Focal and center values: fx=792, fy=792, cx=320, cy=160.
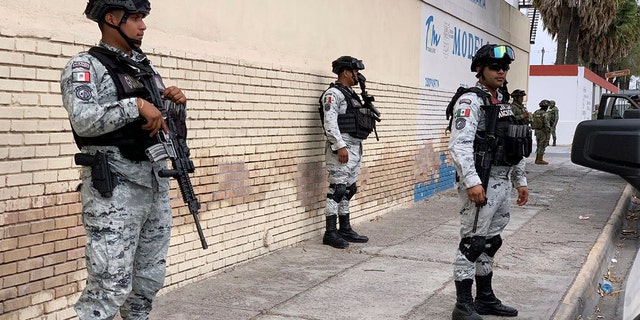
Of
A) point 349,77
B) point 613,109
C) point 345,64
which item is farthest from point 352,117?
point 613,109

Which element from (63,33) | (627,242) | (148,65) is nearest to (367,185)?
(627,242)

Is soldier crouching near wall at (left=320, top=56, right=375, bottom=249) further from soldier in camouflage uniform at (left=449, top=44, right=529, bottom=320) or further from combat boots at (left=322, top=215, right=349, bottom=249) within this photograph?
soldier in camouflage uniform at (left=449, top=44, right=529, bottom=320)

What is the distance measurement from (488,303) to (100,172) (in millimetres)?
3080

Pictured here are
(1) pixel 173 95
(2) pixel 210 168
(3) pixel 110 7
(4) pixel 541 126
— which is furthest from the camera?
(4) pixel 541 126

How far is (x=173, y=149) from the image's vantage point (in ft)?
11.6

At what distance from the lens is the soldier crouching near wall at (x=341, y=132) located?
749 centimetres

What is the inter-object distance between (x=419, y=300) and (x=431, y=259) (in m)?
1.59

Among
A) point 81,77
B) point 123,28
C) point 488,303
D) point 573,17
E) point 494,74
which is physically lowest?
point 488,303

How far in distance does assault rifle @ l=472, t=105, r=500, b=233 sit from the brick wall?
2132 mm

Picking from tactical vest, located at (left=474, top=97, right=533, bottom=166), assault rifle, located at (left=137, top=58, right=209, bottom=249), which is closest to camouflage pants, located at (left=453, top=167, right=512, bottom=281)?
tactical vest, located at (left=474, top=97, right=533, bottom=166)

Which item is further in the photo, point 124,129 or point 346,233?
point 346,233

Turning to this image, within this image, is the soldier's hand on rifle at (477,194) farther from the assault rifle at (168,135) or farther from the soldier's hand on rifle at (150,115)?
the soldier's hand on rifle at (150,115)

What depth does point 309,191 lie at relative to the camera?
799 cm

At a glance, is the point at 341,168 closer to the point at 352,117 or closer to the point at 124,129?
the point at 352,117
